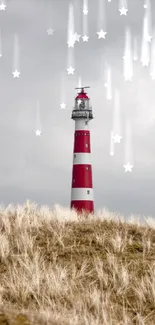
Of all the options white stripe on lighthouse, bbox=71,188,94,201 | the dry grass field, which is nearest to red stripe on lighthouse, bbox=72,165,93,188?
white stripe on lighthouse, bbox=71,188,94,201

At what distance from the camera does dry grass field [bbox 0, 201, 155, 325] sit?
9047 mm

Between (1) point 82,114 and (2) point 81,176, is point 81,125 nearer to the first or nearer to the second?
(1) point 82,114

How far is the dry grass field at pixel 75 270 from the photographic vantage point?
29.7ft

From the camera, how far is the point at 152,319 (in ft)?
30.8

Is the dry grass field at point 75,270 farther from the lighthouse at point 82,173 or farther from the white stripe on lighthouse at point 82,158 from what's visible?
the white stripe on lighthouse at point 82,158

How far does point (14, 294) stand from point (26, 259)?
4.52 ft

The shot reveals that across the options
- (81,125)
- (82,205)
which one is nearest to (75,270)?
(82,205)

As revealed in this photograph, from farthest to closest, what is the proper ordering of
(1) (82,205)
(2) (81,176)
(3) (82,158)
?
(3) (82,158), (2) (81,176), (1) (82,205)

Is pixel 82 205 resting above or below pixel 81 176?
below

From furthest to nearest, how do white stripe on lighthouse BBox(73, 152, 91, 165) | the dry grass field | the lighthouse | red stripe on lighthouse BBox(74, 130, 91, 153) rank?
1. red stripe on lighthouse BBox(74, 130, 91, 153)
2. white stripe on lighthouse BBox(73, 152, 91, 165)
3. the lighthouse
4. the dry grass field

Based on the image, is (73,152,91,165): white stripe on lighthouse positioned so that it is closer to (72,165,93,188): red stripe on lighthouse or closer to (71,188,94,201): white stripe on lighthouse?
(72,165,93,188): red stripe on lighthouse

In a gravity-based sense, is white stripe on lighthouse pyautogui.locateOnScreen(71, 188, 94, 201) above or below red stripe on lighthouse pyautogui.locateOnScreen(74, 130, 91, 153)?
below

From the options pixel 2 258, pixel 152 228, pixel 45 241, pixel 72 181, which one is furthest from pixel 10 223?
pixel 72 181

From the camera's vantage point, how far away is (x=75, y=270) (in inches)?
419
